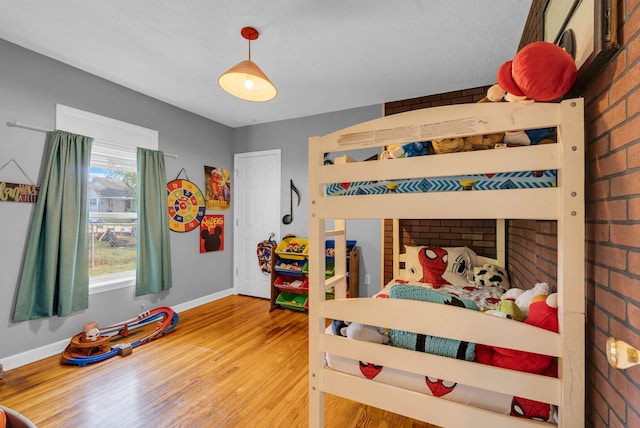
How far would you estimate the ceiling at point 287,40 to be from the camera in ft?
5.99

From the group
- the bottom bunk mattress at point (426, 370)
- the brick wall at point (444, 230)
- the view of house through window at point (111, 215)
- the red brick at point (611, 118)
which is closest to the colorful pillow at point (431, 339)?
the bottom bunk mattress at point (426, 370)

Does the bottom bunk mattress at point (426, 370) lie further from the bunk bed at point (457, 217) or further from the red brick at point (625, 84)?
the red brick at point (625, 84)

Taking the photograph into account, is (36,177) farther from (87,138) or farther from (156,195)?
(156,195)

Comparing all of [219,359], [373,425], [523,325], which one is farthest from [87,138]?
[523,325]

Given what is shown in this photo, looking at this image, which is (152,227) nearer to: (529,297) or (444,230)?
(444,230)

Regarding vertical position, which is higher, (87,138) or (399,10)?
(399,10)

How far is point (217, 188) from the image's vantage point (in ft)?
13.2

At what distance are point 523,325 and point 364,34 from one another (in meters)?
2.07

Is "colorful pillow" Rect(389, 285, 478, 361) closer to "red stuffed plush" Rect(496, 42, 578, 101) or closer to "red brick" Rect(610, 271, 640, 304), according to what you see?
"red brick" Rect(610, 271, 640, 304)

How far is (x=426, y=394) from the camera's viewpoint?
1.12m

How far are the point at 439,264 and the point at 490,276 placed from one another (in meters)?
0.42

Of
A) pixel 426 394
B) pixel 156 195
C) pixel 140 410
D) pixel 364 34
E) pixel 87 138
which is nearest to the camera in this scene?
pixel 426 394

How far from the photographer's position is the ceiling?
1826 mm

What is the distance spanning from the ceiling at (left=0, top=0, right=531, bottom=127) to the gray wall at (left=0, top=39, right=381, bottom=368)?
0.65 feet
